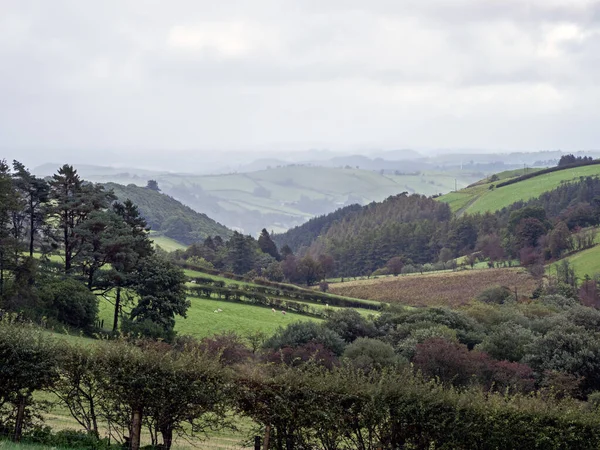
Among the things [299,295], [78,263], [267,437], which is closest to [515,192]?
[299,295]

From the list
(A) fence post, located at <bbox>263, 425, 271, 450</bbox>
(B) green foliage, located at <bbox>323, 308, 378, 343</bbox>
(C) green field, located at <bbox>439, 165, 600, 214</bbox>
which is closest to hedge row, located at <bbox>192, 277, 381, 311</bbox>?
(B) green foliage, located at <bbox>323, 308, 378, 343</bbox>

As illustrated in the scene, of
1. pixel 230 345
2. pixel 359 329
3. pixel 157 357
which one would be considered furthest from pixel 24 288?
pixel 157 357

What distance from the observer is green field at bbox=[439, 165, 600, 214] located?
157500 mm

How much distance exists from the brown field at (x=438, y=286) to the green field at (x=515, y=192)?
206 feet

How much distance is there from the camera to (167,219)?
180625 mm

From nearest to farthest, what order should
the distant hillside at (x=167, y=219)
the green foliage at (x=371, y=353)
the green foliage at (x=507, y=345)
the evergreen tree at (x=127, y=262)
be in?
the green foliage at (x=371, y=353), the green foliage at (x=507, y=345), the evergreen tree at (x=127, y=262), the distant hillside at (x=167, y=219)

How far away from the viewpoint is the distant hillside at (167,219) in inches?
6870

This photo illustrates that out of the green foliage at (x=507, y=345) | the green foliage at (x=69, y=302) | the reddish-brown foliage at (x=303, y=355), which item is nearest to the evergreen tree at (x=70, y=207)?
the green foliage at (x=69, y=302)

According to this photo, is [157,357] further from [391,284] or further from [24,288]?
[391,284]

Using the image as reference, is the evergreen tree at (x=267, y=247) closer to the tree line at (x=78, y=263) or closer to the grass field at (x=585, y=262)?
the grass field at (x=585, y=262)

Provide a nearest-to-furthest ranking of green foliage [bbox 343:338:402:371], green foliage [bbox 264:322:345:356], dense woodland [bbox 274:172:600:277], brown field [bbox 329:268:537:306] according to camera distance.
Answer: green foliage [bbox 343:338:402:371]
green foliage [bbox 264:322:345:356]
brown field [bbox 329:268:537:306]
dense woodland [bbox 274:172:600:277]

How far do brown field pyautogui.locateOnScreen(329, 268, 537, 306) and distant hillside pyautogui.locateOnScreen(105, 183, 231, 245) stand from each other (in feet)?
274

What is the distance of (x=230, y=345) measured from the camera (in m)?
34.8

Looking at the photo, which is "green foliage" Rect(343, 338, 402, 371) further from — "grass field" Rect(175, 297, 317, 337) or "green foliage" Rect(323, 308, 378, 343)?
"grass field" Rect(175, 297, 317, 337)
